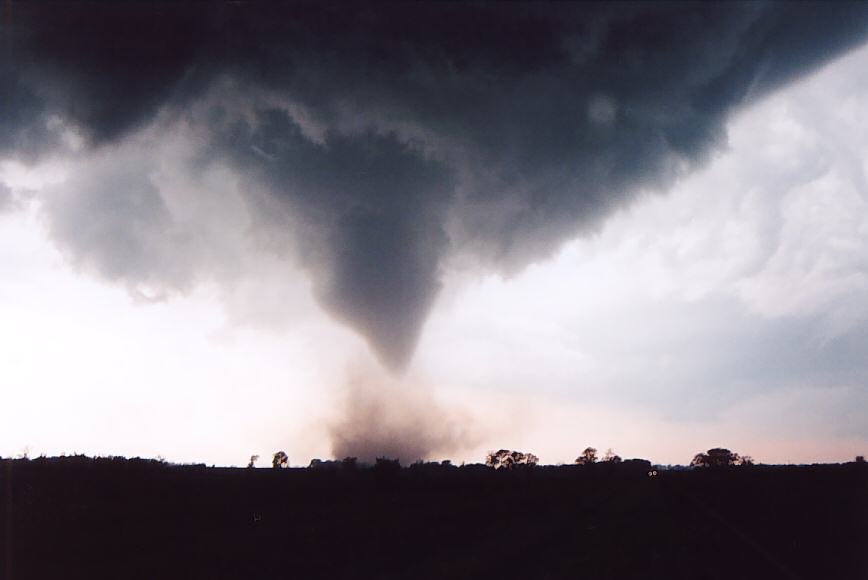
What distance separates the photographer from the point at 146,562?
15875mm

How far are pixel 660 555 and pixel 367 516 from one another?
17251mm

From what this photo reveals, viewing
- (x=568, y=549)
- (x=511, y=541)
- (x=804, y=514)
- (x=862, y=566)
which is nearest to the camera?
(x=862, y=566)

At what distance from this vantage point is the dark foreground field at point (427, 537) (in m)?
14.2

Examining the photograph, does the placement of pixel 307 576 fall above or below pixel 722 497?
below

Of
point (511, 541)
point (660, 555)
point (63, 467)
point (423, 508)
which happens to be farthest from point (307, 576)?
point (63, 467)

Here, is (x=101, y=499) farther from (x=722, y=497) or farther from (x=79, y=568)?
(x=722, y=497)

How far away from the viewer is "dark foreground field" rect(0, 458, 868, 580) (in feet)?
46.5

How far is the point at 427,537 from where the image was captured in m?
21.1

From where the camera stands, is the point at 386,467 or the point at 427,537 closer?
the point at 427,537

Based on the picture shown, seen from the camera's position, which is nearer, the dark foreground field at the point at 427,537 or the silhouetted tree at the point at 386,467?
the dark foreground field at the point at 427,537

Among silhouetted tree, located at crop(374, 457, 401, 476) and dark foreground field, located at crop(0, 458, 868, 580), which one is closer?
dark foreground field, located at crop(0, 458, 868, 580)

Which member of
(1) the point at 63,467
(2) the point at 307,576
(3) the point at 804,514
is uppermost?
(1) the point at 63,467

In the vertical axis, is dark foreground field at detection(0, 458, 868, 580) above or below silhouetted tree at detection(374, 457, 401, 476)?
below

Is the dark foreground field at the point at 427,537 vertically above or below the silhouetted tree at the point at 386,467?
below
